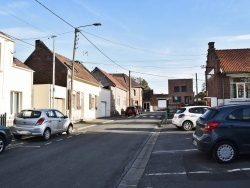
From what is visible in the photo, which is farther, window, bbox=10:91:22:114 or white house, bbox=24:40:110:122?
white house, bbox=24:40:110:122

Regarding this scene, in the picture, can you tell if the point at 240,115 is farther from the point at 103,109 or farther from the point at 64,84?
the point at 103,109

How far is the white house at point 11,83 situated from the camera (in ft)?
66.9

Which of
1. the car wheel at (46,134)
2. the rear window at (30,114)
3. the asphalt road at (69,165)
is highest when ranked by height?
the rear window at (30,114)

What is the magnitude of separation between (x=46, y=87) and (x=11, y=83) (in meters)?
4.76

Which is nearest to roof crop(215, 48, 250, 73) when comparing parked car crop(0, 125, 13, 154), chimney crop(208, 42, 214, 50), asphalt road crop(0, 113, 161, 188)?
chimney crop(208, 42, 214, 50)

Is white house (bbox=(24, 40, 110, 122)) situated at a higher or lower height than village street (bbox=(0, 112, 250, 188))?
higher

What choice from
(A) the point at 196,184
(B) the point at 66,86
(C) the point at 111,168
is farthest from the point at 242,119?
(B) the point at 66,86

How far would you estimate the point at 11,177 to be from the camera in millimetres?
7840

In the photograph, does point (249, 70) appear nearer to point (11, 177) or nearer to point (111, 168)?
point (111, 168)

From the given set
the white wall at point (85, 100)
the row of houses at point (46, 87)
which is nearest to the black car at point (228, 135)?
the row of houses at point (46, 87)

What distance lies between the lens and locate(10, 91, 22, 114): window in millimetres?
21594

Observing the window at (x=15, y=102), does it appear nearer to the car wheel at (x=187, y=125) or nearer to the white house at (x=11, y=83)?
the white house at (x=11, y=83)

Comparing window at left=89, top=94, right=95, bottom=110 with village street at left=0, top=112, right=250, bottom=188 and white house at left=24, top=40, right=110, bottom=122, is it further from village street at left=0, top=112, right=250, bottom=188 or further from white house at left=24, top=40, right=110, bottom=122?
village street at left=0, top=112, right=250, bottom=188

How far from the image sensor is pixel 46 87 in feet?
85.0
